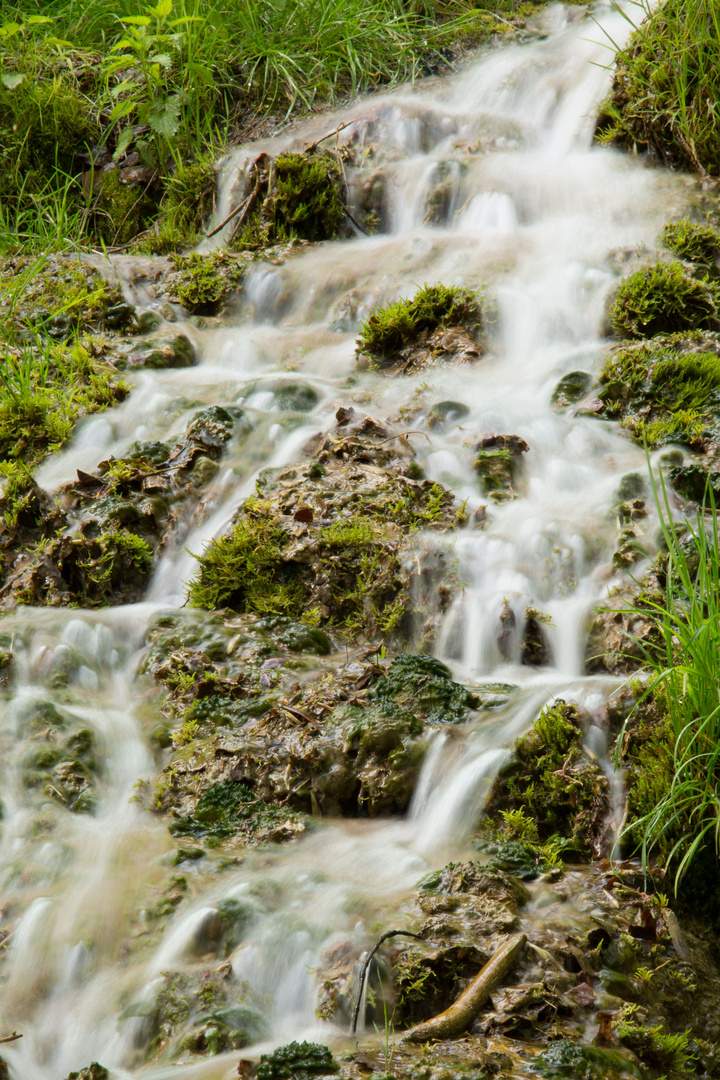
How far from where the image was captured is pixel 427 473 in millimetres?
4848

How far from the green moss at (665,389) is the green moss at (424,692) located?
6.35ft

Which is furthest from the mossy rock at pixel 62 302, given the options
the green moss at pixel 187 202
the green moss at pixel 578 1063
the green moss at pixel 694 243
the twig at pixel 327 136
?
the green moss at pixel 578 1063

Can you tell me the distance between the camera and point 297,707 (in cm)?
366

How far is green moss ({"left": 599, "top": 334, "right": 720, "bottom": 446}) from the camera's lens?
4797 millimetres

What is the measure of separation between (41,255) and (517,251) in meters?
3.68

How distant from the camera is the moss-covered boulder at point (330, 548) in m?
4.25

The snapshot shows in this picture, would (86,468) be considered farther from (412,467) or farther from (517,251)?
(517,251)

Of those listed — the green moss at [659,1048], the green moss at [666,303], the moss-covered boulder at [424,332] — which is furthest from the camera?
the moss-covered boulder at [424,332]

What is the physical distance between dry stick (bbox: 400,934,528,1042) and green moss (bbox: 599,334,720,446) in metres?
3.02

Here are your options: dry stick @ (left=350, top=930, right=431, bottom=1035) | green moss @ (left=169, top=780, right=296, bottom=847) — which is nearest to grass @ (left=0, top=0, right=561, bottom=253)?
green moss @ (left=169, top=780, right=296, bottom=847)

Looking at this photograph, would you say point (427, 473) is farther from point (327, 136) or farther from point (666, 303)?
point (327, 136)

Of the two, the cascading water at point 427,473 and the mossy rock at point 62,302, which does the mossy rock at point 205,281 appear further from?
the mossy rock at point 62,302

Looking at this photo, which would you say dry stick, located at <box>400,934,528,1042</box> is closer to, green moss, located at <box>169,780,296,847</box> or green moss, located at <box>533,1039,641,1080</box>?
green moss, located at <box>533,1039,641,1080</box>

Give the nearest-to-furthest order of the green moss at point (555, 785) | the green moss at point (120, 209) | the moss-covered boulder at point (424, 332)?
the green moss at point (555, 785) < the moss-covered boulder at point (424, 332) < the green moss at point (120, 209)
